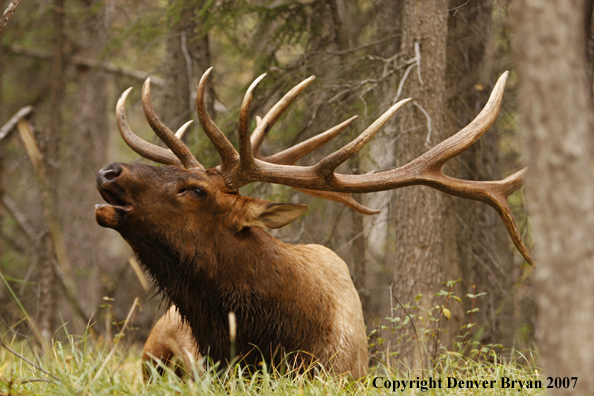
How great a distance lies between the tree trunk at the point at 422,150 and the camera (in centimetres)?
519

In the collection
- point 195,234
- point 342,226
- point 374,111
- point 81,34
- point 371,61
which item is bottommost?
point 342,226

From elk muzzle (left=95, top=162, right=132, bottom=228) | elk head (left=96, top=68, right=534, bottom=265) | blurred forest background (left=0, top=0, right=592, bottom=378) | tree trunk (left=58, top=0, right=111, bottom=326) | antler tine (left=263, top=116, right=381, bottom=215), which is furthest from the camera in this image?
tree trunk (left=58, top=0, right=111, bottom=326)

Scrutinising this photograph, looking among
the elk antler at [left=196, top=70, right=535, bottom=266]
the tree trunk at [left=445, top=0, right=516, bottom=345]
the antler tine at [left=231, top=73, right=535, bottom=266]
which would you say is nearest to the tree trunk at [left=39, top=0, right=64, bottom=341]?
the elk antler at [left=196, top=70, right=535, bottom=266]

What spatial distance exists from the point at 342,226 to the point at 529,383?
6.22 m

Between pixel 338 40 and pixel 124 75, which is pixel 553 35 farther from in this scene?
pixel 124 75

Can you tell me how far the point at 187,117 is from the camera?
7.76 meters

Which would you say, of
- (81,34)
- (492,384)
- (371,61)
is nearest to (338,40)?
(371,61)

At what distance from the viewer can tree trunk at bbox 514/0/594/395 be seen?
1.87 m

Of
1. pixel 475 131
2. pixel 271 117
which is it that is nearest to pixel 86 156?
pixel 271 117

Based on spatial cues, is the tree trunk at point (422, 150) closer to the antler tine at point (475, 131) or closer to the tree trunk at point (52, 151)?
the antler tine at point (475, 131)

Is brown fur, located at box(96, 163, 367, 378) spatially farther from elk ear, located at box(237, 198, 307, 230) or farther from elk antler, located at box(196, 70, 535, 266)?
elk antler, located at box(196, 70, 535, 266)

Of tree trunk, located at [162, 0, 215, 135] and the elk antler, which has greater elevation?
tree trunk, located at [162, 0, 215, 135]

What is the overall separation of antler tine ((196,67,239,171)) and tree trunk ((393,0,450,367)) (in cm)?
175

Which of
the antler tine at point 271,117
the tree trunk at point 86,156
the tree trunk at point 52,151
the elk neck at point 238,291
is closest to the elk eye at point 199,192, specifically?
the elk neck at point 238,291
